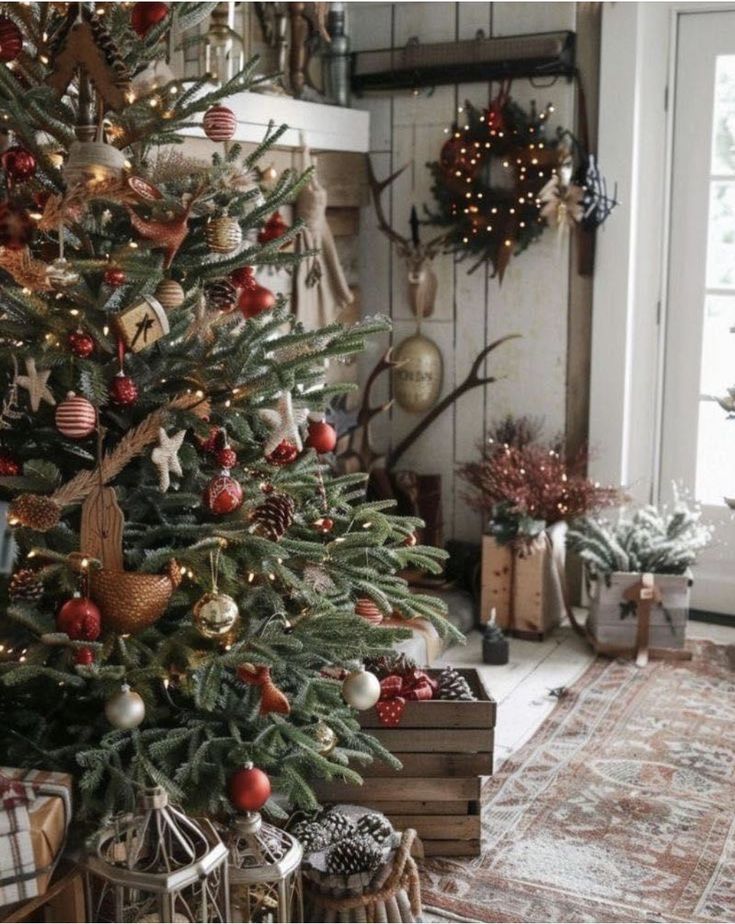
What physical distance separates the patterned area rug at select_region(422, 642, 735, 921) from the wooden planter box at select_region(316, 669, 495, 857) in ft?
0.51

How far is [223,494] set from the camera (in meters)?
2.13

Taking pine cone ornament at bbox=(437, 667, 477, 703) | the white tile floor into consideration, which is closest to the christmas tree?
pine cone ornament at bbox=(437, 667, 477, 703)

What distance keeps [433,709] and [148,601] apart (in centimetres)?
80

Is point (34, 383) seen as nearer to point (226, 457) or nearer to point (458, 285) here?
point (226, 457)

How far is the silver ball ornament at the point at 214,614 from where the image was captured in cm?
209

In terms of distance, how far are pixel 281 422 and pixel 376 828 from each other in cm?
83

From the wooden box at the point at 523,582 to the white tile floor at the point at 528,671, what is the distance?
0.23ft

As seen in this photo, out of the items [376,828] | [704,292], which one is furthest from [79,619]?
[704,292]

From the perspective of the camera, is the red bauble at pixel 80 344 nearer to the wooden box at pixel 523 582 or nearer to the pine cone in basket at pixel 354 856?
the pine cone in basket at pixel 354 856

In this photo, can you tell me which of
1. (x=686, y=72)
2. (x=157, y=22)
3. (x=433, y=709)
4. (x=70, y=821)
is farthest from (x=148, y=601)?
(x=686, y=72)

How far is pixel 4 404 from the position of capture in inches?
84.3

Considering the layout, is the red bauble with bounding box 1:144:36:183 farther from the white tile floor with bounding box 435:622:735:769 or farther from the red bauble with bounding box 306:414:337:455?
the white tile floor with bounding box 435:622:735:769

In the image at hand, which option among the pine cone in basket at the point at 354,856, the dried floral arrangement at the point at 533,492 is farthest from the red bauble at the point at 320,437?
the dried floral arrangement at the point at 533,492

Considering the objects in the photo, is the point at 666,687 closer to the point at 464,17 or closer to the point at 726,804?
the point at 726,804
